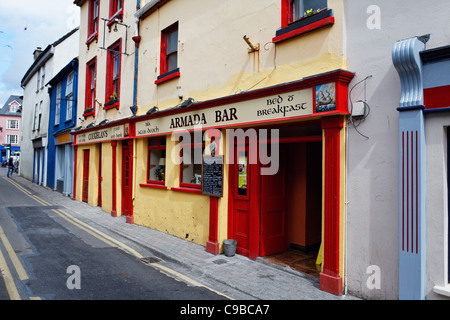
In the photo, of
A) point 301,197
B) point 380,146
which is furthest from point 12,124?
point 380,146

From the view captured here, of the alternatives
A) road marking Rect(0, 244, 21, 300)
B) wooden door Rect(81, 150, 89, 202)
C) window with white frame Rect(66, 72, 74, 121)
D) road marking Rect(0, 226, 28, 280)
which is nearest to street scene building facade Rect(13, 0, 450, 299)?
wooden door Rect(81, 150, 89, 202)

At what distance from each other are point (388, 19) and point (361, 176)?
7.59ft

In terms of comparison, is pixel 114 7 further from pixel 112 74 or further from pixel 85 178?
pixel 85 178

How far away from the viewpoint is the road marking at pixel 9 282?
4.79 meters

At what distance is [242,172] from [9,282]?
15.3 ft

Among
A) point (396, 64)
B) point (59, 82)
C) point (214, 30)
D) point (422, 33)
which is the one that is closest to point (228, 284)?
point (396, 64)

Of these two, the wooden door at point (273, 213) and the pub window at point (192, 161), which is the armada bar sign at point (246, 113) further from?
the wooden door at point (273, 213)

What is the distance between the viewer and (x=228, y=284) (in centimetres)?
564

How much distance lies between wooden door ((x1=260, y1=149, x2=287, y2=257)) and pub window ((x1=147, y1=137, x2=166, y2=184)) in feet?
12.8

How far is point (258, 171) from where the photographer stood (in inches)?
275

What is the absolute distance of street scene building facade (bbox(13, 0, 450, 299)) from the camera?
4.32 metres

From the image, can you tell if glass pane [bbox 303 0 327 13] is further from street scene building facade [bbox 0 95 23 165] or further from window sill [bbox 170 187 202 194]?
street scene building facade [bbox 0 95 23 165]

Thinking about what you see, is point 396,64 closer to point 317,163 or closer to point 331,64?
point 331,64

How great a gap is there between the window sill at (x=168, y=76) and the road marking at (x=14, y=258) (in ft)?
18.5
